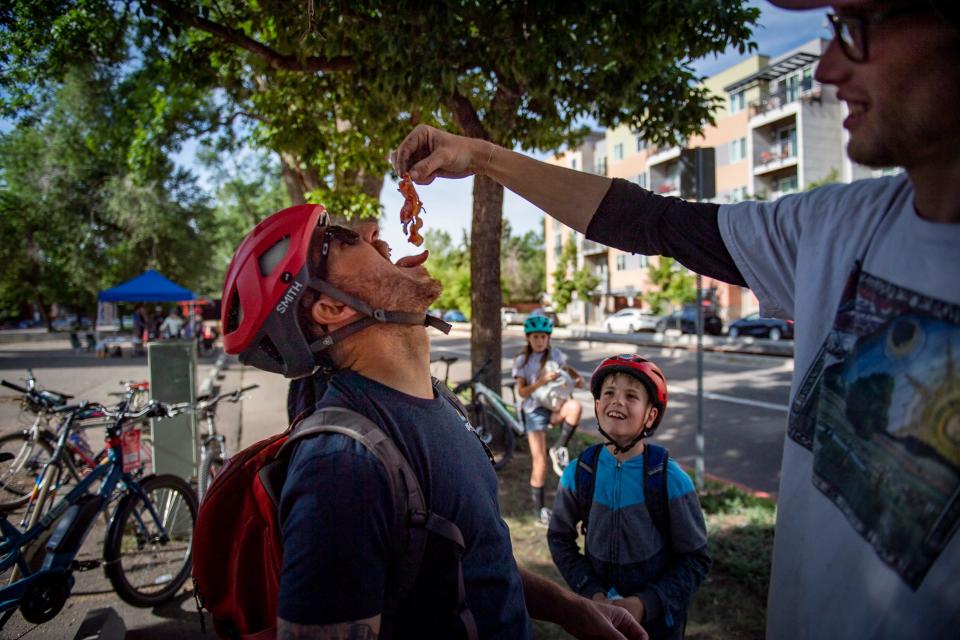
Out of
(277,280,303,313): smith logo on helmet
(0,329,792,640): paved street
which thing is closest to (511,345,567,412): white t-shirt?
(0,329,792,640): paved street

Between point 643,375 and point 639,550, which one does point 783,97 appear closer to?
point 643,375

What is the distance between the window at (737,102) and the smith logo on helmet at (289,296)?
4939 cm

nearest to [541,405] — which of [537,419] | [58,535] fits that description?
[537,419]

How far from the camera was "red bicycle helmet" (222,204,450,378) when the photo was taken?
1.60 metres

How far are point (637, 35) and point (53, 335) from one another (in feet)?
169

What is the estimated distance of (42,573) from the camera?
3398 millimetres

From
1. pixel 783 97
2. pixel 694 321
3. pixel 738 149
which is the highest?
pixel 783 97

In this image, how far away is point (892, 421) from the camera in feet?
3.02

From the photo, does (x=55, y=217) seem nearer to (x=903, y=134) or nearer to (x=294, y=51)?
(x=294, y=51)

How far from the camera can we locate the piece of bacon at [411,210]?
6.09ft

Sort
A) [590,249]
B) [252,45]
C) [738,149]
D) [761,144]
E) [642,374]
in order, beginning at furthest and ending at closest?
[590,249], [738,149], [761,144], [252,45], [642,374]

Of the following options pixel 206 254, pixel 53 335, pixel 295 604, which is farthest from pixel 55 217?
pixel 53 335

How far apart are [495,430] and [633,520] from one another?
506 centimetres

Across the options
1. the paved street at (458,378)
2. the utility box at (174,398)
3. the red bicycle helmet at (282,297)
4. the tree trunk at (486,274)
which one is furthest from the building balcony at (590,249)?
the red bicycle helmet at (282,297)
